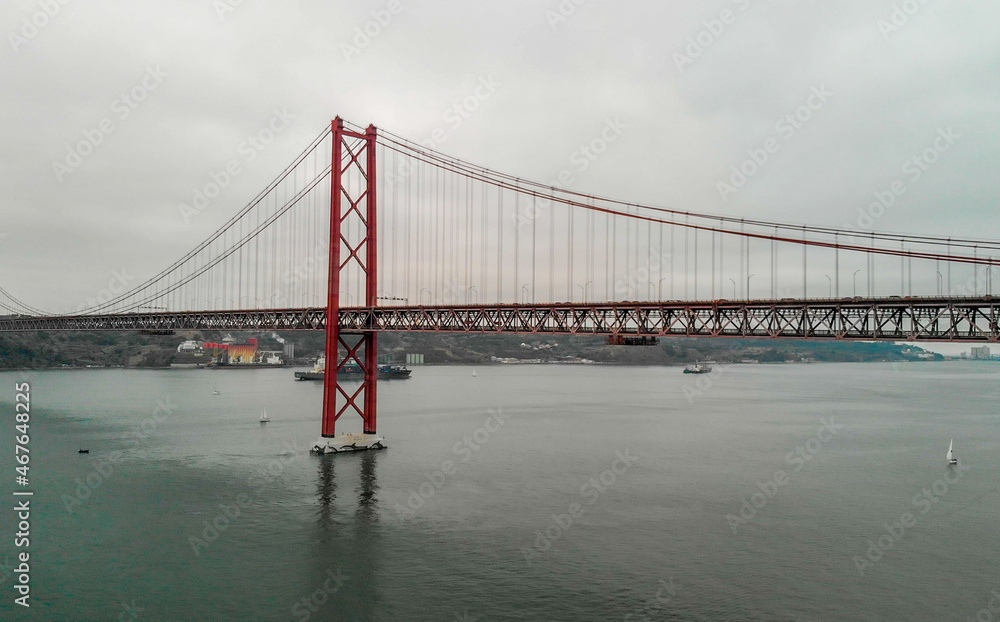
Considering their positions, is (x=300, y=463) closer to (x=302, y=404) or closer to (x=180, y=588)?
(x=180, y=588)

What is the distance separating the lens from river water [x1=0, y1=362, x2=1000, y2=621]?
22.1 meters

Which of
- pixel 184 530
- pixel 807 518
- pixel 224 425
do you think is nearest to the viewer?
pixel 184 530

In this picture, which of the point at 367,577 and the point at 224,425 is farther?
the point at 224,425

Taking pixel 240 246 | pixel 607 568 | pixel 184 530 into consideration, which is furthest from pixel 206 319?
pixel 607 568

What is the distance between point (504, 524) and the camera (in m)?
29.8

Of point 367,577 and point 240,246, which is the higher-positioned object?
point 240,246

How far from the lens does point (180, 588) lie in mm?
22766

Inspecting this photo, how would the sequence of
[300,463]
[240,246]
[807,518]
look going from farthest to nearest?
[240,246] < [300,463] < [807,518]

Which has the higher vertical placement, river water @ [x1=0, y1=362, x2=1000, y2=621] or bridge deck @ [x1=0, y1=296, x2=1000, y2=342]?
bridge deck @ [x1=0, y1=296, x2=1000, y2=342]

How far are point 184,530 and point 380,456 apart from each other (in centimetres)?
1824

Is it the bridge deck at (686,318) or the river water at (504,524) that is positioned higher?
the bridge deck at (686,318)

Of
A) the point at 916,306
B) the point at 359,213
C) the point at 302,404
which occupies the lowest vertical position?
the point at 302,404

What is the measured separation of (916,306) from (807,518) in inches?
453

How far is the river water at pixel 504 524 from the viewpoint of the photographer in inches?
869
